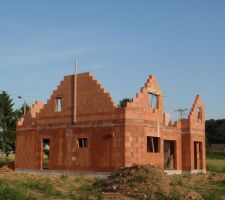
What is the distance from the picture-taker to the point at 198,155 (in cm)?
3331

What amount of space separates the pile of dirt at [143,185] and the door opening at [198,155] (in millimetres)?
14478

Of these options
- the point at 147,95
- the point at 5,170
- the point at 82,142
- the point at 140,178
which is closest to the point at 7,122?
the point at 5,170

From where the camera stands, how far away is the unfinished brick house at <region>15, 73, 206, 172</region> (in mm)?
25141

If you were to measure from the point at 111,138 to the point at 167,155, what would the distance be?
737cm

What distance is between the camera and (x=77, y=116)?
2750 cm

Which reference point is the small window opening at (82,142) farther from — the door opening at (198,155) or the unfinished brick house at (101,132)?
the door opening at (198,155)

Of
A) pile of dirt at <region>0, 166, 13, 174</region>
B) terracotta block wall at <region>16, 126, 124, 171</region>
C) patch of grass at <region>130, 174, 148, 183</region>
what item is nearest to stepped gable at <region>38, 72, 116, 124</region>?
terracotta block wall at <region>16, 126, 124, 171</region>

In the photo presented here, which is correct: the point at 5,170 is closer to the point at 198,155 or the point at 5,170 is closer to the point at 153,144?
the point at 153,144

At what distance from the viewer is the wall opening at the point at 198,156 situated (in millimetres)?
33000

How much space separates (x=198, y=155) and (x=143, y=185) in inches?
666

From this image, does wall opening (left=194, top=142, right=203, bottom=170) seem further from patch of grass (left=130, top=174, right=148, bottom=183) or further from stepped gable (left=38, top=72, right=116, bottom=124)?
patch of grass (left=130, top=174, right=148, bottom=183)

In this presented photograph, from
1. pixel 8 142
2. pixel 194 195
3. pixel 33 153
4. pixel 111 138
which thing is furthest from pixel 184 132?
pixel 8 142

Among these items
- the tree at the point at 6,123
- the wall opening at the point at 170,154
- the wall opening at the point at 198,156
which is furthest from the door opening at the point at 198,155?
the tree at the point at 6,123

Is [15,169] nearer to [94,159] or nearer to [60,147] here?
[60,147]
